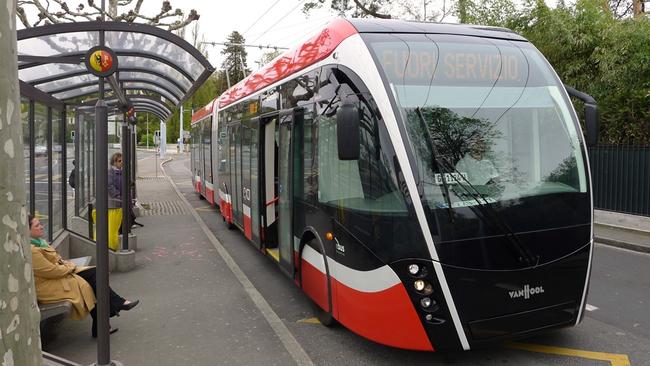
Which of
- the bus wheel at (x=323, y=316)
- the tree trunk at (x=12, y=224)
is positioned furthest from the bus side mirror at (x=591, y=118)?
the tree trunk at (x=12, y=224)

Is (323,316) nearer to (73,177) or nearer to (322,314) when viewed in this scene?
(322,314)

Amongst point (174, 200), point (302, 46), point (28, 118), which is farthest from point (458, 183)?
point (174, 200)

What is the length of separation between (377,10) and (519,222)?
20114mm

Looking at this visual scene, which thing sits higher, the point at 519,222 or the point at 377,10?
the point at 377,10

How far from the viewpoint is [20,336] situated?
7.58 ft

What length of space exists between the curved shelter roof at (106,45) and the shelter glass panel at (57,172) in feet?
1.38

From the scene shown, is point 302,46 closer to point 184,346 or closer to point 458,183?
point 458,183

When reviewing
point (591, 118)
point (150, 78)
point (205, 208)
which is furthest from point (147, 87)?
point (591, 118)

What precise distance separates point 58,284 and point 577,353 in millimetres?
4687

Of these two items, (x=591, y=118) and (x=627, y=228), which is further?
(x=627, y=228)

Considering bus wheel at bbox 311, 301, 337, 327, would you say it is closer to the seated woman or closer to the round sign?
the seated woman

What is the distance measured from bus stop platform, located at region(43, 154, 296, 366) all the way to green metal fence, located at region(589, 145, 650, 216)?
976cm

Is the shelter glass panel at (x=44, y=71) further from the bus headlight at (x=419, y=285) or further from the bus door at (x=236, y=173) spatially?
the bus headlight at (x=419, y=285)

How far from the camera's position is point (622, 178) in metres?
12.4
